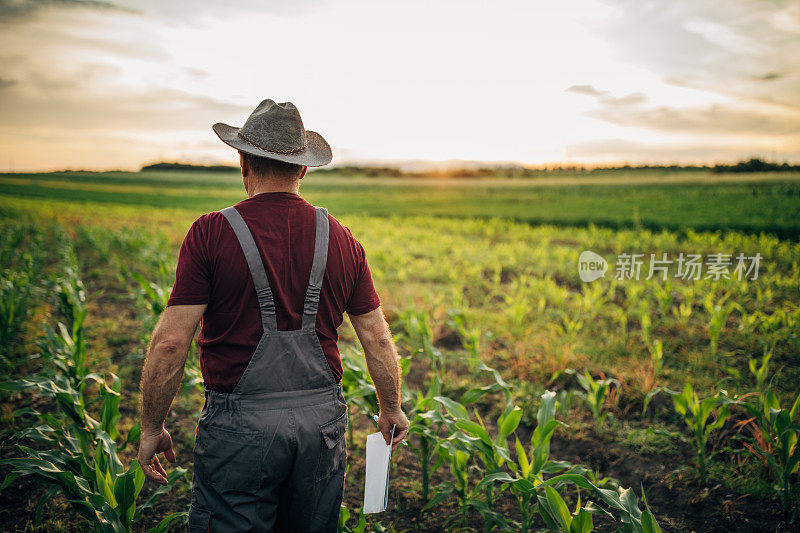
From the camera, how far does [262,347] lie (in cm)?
172

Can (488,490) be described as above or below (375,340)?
below

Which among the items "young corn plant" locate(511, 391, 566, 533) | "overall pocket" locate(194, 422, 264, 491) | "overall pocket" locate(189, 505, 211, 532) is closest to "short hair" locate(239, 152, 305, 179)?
"overall pocket" locate(194, 422, 264, 491)

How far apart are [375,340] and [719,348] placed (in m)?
5.83

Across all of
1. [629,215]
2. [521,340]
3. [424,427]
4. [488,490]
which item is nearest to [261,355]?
[424,427]

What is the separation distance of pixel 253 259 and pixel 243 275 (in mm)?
72

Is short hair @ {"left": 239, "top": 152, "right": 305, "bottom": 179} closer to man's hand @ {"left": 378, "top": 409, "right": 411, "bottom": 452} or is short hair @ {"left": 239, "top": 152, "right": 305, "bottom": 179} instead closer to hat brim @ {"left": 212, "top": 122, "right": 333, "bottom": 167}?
hat brim @ {"left": 212, "top": 122, "right": 333, "bottom": 167}

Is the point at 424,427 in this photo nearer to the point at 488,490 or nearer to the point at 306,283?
the point at 488,490

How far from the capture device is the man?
1685mm

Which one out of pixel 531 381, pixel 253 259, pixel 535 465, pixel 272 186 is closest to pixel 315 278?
pixel 253 259

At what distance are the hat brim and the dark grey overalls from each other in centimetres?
24

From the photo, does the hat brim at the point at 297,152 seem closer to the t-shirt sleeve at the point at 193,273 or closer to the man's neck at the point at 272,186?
the man's neck at the point at 272,186

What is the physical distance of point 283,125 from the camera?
1.89 meters

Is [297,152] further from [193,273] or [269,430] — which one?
[269,430]

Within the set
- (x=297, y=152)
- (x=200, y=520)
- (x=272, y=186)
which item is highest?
(x=297, y=152)
